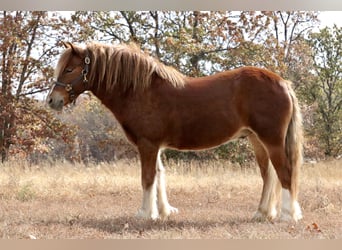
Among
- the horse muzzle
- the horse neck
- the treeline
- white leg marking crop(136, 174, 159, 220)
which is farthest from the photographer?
the treeline

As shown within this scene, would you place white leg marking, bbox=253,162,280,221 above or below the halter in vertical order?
below

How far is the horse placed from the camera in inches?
206

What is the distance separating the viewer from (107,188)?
7484mm

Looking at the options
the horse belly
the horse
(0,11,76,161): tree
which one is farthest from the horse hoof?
(0,11,76,161): tree

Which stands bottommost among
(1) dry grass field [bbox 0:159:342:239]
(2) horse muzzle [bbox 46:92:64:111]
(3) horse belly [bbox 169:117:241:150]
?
(1) dry grass field [bbox 0:159:342:239]

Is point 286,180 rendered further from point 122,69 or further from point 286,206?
point 122,69

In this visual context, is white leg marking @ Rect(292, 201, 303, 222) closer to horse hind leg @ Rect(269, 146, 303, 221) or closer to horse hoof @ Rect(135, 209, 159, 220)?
horse hind leg @ Rect(269, 146, 303, 221)

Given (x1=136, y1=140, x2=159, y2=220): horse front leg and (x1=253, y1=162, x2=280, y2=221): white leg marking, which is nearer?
(x1=136, y1=140, x2=159, y2=220): horse front leg

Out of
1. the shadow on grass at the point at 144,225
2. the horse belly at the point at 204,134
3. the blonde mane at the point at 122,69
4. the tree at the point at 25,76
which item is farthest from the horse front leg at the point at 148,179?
the tree at the point at 25,76

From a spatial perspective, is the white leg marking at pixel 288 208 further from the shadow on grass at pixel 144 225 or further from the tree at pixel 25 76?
the tree at pixel 25 76

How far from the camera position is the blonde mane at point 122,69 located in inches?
209

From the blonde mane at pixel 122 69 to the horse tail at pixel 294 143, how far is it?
4.40 ft

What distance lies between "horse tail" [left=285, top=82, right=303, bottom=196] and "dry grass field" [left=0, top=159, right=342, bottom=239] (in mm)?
532

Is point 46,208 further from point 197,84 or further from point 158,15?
point 158,15
